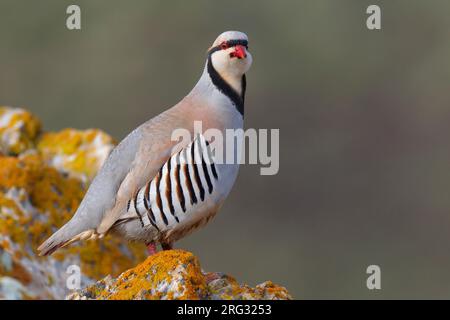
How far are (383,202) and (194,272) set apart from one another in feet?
45.7

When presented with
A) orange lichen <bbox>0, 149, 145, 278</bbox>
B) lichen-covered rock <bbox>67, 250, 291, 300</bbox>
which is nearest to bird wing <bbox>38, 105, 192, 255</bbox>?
orange lichen <bbox>0, 149, 145, 278</bbox>

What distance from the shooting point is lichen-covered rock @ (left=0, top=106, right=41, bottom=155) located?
8.26 m

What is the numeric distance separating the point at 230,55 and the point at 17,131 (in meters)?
2.37

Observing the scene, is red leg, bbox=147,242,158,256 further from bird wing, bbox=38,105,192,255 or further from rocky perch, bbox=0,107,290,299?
rocky perch, bbox=0,107,290,299

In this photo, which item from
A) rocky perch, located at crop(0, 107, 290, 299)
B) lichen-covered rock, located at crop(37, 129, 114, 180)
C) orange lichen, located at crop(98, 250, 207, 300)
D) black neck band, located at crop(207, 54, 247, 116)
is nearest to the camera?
orange lichen, located at crop(98, 250, 207, 300)

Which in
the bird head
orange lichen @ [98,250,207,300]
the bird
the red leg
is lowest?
the red leg

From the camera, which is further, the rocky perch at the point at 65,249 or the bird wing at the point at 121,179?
the bird wing at the point at 121,179

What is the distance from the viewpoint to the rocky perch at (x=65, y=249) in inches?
202

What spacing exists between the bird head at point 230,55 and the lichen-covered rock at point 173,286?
1989 mm

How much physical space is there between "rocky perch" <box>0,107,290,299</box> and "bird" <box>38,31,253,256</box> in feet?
0.89

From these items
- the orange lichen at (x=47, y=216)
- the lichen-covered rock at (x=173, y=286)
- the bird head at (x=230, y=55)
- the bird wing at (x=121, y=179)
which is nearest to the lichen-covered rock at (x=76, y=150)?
the orange lichen at (x=47, y=216)

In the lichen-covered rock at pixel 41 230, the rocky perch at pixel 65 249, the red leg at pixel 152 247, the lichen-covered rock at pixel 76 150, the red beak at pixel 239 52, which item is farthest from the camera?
the lichen-covered rock at pixel 76 150

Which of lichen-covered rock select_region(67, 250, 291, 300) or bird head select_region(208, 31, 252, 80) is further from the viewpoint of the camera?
bird head select_region(208, 31, 252, 80)

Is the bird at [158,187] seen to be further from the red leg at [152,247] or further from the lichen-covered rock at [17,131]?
the lichen-covered rock at [17,131]
